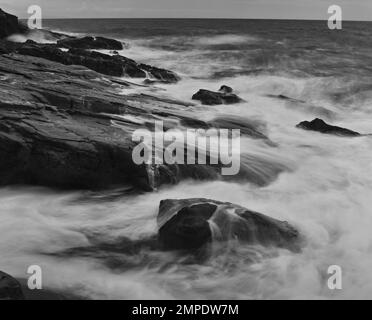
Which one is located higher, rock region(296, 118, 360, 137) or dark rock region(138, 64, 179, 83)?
dark rock region(138, 64, 179, 83)

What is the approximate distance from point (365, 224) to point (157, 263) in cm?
401

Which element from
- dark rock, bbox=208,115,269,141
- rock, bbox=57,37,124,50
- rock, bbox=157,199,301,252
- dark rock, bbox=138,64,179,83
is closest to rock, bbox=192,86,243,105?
dark rock, bbox=208,115,269,141

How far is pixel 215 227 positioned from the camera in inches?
281

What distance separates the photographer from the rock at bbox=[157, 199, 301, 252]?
278 inches

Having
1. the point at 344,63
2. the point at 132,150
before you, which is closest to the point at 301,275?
the point at 132,150

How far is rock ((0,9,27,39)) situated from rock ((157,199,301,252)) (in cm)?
3284

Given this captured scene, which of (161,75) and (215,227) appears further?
(161,75)

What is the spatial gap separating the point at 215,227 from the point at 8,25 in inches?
1342

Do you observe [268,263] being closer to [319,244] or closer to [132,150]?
[319,244]

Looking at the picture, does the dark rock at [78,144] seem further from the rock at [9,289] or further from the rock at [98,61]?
the rock at [98,61]

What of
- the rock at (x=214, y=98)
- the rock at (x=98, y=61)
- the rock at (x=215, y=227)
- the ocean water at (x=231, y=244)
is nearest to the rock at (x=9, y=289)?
the ocean water at (x=231, y=244)

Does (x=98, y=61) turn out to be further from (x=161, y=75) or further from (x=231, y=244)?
(x=231, y=244)

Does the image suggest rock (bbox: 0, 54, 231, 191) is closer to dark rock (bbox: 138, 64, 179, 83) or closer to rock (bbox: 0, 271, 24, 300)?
rock (bbox: 0, 271, 24, 300)

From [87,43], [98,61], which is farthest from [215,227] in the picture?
[87,43]
